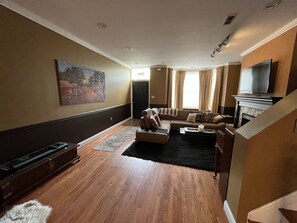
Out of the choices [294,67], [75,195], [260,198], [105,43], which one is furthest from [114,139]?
[294,67]

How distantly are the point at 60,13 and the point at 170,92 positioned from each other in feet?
17.1

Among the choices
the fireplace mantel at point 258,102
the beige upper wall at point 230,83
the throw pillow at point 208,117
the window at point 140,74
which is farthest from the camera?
the window at point 140,74

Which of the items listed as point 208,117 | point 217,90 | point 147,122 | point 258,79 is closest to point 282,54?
point 258,79

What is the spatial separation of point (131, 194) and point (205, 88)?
→ 6068 mm

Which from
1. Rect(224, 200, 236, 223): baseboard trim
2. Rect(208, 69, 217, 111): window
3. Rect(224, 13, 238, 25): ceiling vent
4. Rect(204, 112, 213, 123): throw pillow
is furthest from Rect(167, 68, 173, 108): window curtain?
Rect(224, 200, 236, 223): baseboard trim

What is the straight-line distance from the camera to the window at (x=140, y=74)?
21.6 feet

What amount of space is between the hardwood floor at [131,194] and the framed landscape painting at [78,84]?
4.99 feet

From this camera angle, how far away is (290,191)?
1.34m

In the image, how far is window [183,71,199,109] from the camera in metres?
6.77

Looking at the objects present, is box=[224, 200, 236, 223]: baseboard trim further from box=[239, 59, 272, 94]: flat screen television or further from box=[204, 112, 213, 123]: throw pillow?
box=[204, 112, 213, 123]: throw pillow

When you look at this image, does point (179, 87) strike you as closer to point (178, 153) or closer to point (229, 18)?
point (178, 153)

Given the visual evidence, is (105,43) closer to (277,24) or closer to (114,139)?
(114,139)

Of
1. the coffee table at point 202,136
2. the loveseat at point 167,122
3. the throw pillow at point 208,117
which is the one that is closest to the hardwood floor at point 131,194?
the loveseat at point 167,122

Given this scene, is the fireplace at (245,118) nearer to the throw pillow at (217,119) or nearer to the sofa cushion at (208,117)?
the throw pillow at (217,119)
